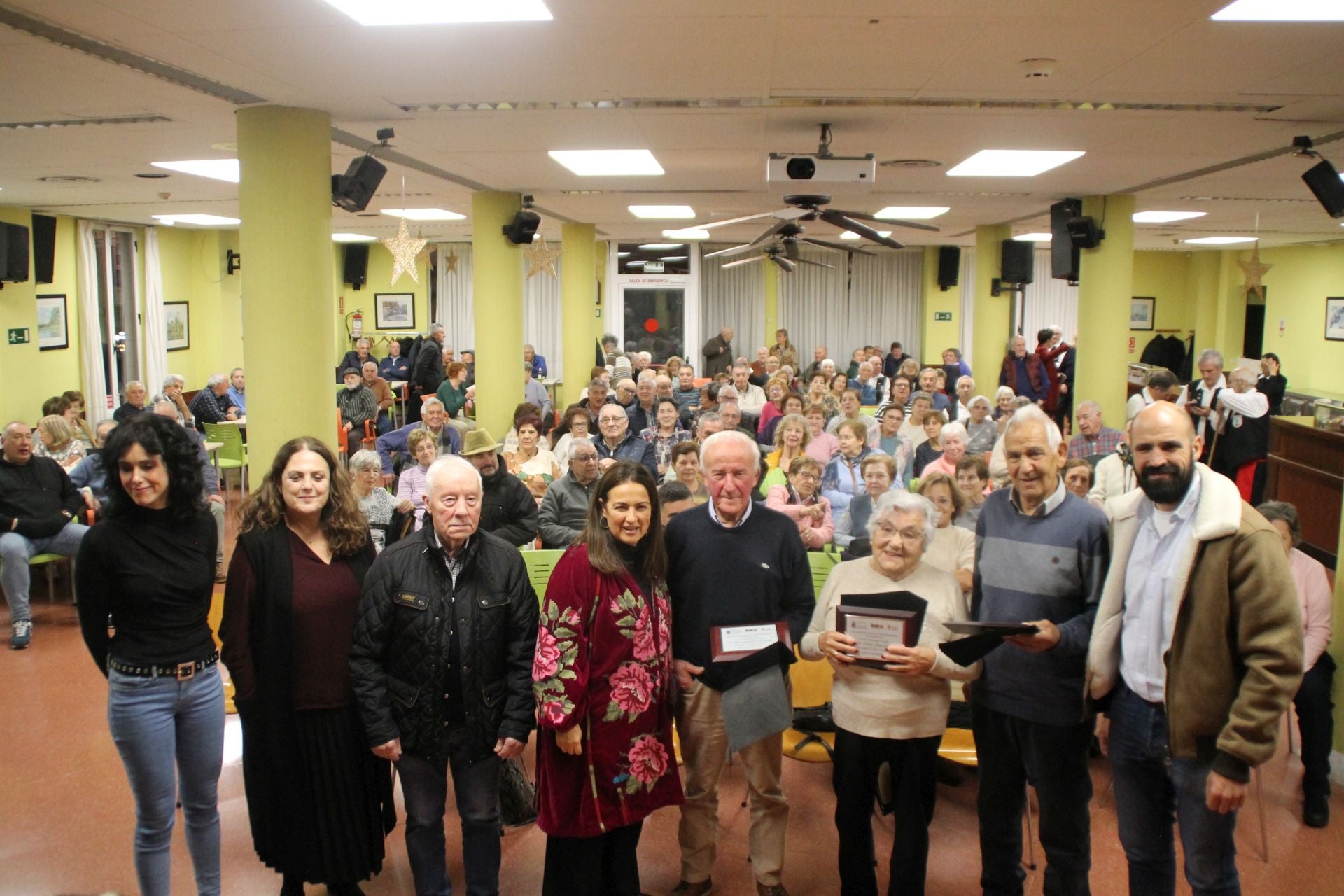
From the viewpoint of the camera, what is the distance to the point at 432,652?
3000 mm

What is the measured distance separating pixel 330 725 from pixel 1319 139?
6.59 m

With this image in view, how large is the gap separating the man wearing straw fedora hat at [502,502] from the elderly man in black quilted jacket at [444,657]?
2.06 metres

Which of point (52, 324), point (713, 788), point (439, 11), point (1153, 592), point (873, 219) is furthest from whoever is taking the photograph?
point (52, 324)

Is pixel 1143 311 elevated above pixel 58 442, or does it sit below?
above

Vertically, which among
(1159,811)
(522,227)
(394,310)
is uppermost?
(522,227)

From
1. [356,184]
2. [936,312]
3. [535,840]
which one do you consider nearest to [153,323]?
[356,184]

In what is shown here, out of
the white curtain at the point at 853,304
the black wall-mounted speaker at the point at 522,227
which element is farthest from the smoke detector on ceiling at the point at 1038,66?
the white curtain at the point at 853,304

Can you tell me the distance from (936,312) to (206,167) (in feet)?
47.5

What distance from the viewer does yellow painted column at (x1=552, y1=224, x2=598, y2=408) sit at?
46.6 ft

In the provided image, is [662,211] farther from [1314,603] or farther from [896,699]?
[896,699]

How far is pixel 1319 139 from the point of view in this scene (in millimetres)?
6270

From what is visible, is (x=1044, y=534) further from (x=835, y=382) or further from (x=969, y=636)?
(x=835, y=382)

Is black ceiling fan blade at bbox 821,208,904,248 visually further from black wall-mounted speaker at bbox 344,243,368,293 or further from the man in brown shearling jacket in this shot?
black wall-mounted speaker at bbox 344,243,368,293

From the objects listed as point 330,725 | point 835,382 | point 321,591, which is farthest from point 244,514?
point 835,382
